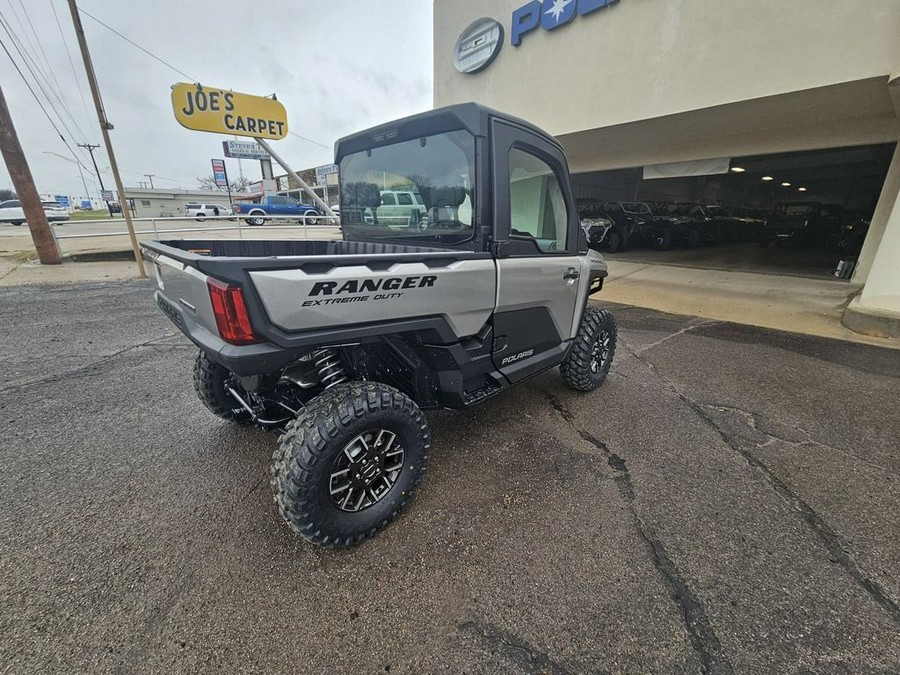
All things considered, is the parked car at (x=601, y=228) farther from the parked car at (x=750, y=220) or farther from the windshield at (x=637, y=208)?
the parked car at (x=750, y=220)

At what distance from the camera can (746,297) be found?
283 inches

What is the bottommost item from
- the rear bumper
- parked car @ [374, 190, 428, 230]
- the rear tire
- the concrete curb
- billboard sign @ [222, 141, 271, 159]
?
the concrete curb

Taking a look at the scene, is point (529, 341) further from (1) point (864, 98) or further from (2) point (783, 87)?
(1) point (864, 98)

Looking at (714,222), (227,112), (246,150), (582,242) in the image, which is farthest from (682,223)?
(246,150)

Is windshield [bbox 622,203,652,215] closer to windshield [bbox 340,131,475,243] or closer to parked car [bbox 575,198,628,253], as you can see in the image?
parked car [bbox 575,198,628,253]

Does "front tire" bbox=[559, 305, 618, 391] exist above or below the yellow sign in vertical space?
below

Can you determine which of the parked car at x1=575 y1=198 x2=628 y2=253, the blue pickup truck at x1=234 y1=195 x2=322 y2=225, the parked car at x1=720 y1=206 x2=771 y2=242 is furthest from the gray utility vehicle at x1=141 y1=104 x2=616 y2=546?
the blue pickup truck at x1=234 y1=195 x2=322 y2=225

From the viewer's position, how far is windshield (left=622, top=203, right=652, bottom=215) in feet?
44.1

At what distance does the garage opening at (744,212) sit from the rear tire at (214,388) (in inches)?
417

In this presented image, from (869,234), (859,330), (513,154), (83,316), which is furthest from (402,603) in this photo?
(869,234)

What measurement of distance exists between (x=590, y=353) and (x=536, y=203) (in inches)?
56.1

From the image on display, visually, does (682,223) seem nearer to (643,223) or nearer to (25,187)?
(643,223)

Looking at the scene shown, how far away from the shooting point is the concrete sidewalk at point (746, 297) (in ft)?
18.4

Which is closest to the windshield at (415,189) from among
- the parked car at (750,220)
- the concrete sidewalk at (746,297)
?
the concrete sidewalk at (746,297)
